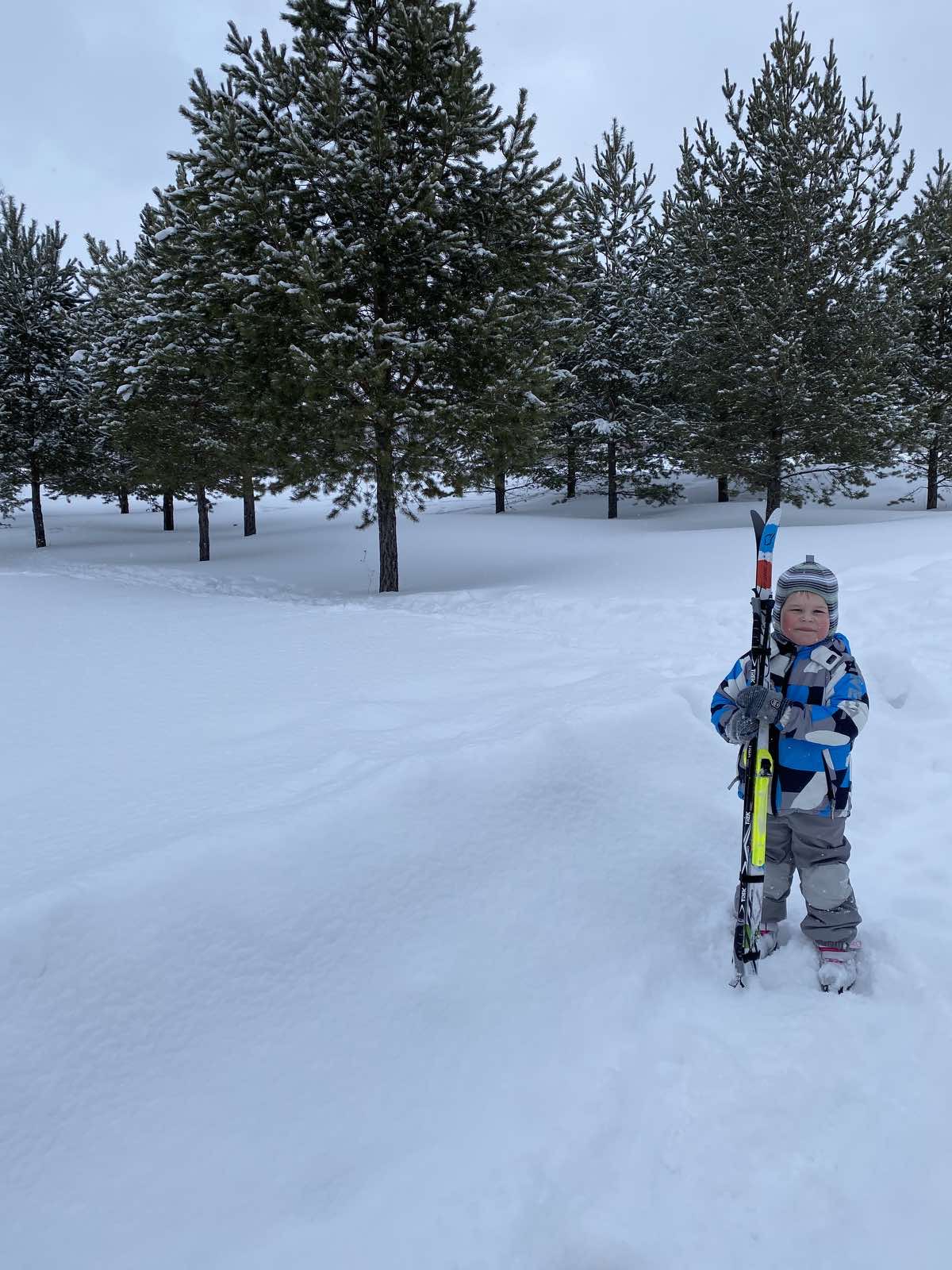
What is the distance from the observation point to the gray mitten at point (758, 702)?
2.96 m

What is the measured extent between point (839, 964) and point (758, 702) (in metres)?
1.20

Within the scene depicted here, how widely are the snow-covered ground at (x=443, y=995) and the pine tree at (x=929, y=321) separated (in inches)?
571

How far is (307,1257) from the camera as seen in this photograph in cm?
207

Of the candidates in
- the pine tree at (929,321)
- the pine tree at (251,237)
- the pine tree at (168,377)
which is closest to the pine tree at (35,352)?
the pine tree at (168,377)

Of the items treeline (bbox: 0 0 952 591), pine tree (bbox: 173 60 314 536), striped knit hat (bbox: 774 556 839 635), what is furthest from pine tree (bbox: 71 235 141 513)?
striped knit hat (bbox: 774 556 839 635)

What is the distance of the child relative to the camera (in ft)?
10.1

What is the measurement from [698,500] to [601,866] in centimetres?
2478

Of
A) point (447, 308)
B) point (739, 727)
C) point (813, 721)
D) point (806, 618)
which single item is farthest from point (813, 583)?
point (447, 308)

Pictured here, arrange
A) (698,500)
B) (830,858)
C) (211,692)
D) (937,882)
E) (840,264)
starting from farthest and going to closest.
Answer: (698,500)
(840,264)
(211,692)
(937,882)
(830,858)

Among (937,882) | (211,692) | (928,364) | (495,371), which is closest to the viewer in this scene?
(937,882)

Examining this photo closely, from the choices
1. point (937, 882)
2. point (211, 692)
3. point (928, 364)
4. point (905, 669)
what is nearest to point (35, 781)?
point (211, 692)

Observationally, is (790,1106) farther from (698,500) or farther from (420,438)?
(698,500)

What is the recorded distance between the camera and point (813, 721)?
3105 millimetres

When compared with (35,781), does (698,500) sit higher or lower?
higher
